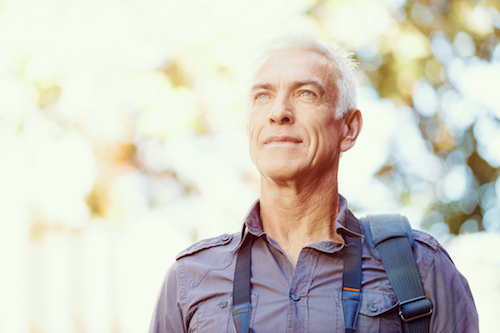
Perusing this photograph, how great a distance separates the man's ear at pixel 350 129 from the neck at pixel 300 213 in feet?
0.69

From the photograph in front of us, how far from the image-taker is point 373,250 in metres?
1.95

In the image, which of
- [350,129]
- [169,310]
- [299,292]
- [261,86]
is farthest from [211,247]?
[350,129]

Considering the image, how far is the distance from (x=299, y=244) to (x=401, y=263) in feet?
1.35

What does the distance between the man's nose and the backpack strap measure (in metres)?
0.54

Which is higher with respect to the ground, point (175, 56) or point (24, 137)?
point (175, 56)

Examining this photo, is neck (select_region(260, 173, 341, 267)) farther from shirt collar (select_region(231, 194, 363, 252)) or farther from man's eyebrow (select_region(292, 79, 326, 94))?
man's eyebrow (select_region(292, 79, 326, 94))

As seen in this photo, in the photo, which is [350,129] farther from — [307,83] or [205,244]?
[205,244]

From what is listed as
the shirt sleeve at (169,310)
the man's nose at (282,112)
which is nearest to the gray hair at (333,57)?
the man's nose at (282,112)

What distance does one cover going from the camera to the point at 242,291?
1867 mm

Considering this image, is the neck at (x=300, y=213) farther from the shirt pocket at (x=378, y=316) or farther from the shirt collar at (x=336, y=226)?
the shirt pocket at (x=378, y=316)

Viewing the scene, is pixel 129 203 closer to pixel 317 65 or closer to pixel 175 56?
pixel 175 56

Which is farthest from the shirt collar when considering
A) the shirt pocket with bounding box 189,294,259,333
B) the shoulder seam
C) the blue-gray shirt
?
the shirt pocket with bounding box 189,294,259,333

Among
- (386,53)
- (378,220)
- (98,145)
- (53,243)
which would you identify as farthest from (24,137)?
(378,220)

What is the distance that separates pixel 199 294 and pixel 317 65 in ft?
3.53
